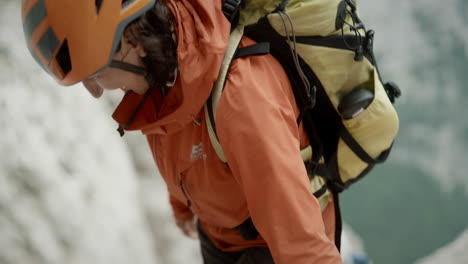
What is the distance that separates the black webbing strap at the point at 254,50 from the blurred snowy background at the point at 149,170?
1.50 metres

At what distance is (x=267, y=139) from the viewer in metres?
0.89

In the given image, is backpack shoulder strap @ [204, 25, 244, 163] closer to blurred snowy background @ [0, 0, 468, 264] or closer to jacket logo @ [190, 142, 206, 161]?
jacket logo @ [190, 142, 206, 161]

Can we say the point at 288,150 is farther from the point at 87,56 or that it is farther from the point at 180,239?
the point at 180,239

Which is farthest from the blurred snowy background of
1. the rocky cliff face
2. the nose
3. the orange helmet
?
the orange helmet

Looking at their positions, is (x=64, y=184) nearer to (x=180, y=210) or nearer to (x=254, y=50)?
(x=180, y=210)

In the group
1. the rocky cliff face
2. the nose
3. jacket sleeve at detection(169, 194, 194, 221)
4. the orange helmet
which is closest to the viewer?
the orange helmet

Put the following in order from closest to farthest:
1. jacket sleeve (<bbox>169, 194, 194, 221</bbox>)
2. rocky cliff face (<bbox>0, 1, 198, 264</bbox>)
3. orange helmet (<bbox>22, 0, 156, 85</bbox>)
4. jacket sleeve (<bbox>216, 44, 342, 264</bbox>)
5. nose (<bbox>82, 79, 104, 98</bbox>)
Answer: jacket sleeve (<bbox>216, 44, 342, 264</bbox>) → orange helmet (<bbox>22, 0, 156, 85</bbox>) → nose (<bbox>82, 79, 104, 98</bbox>) → jacket sleeve (<bbox>169, 194, 194, 221</bbox>) → rocky cliff face (<bbox>0, 1, 198, 264</bbox>)

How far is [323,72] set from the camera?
1095 millimetres

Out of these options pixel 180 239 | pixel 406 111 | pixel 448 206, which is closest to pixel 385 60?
pixel 406 111

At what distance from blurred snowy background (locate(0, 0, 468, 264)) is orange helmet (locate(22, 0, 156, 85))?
116 centimetres

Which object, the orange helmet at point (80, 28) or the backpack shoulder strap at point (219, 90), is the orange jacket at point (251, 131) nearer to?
the backpack shoulder strap at point (219, 90)

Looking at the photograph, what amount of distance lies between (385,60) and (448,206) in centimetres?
143

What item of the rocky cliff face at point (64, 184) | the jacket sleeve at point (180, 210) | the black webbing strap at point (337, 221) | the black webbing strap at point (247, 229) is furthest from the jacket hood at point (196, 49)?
the rocky cliff face at point (64, 184)

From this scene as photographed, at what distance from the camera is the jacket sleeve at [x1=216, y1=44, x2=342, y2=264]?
90cm
